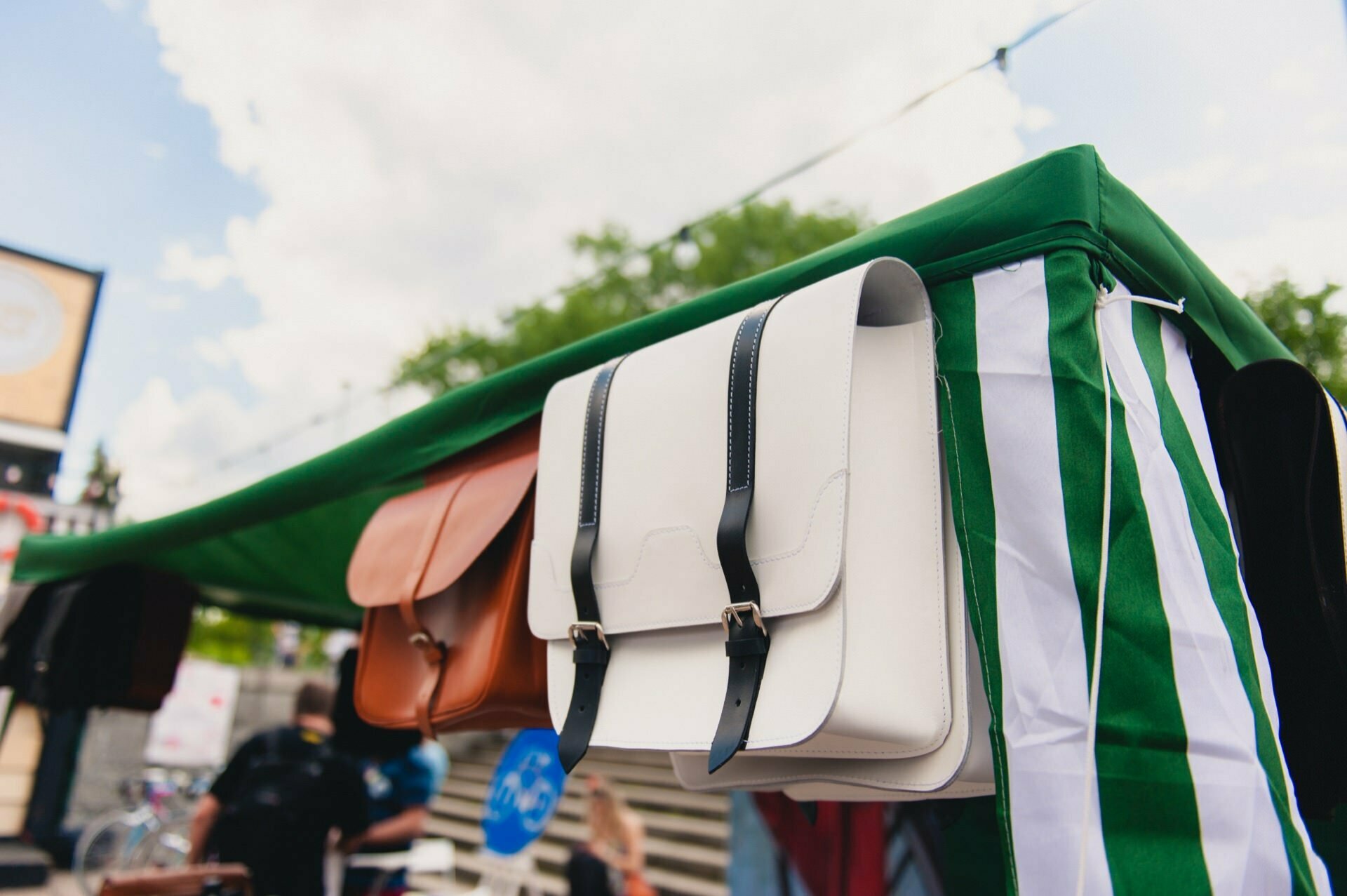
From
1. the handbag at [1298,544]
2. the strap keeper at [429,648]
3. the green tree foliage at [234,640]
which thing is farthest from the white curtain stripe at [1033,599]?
the green tree foliage at [234,640]

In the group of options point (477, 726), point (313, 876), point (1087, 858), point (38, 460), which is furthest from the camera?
point (38, 460)

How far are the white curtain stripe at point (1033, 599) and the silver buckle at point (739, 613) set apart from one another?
0.23m

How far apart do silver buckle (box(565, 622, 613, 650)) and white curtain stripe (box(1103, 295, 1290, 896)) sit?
60 centimetres

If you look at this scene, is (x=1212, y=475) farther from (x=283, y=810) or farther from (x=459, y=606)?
(x=283, y=810)

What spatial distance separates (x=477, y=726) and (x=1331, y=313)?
3391mm

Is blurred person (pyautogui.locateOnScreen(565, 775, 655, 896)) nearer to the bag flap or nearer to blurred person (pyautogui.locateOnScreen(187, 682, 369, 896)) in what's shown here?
blurred person (pyautogui.locateOnScreen(187, 682, 369, 896))

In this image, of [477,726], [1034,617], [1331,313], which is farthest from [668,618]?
[1331,313]

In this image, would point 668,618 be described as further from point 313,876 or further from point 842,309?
point 313,876

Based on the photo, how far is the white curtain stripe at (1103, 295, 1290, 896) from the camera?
76 centimetres

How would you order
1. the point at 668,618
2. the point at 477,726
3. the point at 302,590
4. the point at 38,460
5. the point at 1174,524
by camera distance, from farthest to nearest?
the point at 38,460 < the point at 302,590 < the point at 477,726 < the point at 668,618 < the point at 1174,524

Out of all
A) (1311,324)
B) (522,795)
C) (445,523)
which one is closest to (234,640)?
(522,795)

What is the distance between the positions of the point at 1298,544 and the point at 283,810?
113 inches

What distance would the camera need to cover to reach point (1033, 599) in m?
0.88

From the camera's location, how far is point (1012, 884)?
829mm
